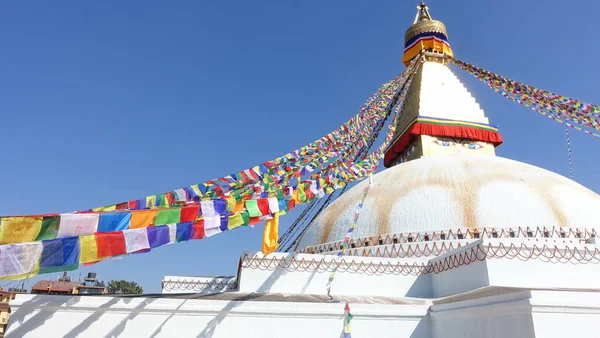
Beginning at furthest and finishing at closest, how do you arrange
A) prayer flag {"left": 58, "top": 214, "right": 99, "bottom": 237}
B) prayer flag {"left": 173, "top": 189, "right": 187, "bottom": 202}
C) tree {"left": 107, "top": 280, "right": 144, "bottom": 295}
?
1. tree {"left": 107, "top": 280, "right": 144, "bottom": 295}
2. prayer flag {"left": 173, "top": 189, "right": 187, "bottom": 202}
3. prayer flag {"left": 58, "top": 214, "right": 99, "bottom": 237}

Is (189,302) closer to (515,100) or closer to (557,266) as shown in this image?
(557,266)

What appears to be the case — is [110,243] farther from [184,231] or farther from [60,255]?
[184,231]

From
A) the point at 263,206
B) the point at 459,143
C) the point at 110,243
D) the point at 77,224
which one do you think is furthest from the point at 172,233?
the point at 459,143

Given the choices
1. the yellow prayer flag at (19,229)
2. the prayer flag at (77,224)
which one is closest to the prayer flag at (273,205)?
the prayer flag at (77,224)

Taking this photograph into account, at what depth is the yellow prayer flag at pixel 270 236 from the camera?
6672 mm

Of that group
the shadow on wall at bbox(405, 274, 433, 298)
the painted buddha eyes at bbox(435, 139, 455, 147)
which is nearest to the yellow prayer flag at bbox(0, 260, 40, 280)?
the shadow on wall at bbox(405, 274, 433, 298)

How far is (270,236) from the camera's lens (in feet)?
21.9

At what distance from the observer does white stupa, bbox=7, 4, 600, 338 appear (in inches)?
201

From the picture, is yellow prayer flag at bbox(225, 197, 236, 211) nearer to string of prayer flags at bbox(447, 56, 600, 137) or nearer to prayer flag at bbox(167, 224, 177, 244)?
prayer flag at bbox(167, 224, 177, 244)

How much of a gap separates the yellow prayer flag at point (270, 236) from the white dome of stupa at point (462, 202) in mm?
2874

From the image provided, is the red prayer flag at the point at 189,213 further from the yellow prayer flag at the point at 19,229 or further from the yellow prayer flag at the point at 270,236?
the yellow prayer flag at the point at 270,236

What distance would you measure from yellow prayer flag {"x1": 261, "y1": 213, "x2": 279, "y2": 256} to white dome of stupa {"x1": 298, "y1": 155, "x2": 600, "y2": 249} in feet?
9.43

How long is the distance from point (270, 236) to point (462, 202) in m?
4.53

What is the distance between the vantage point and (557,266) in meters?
6.58
